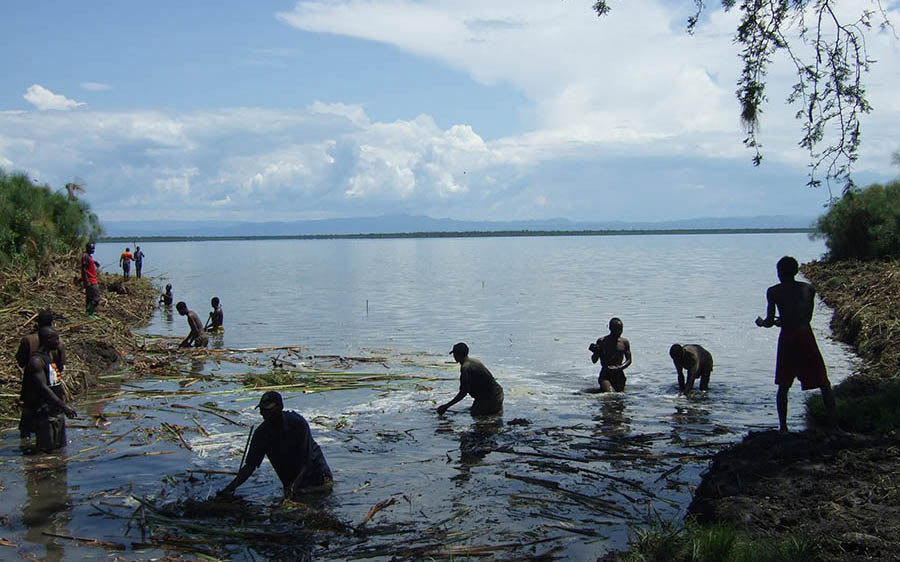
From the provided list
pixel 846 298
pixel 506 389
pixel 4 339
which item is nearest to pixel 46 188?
pixel 4 339

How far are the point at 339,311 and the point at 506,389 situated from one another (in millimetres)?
19071

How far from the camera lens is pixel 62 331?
1570 centimetres

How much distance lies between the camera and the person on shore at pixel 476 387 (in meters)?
11.2

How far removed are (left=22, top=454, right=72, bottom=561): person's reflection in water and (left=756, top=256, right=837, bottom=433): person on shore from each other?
7.69m

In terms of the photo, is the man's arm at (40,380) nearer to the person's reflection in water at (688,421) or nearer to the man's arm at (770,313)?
the person's reflection in water at (688,421)

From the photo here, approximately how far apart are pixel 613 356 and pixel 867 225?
99.1ft

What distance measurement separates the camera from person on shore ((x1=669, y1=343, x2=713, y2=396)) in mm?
13414

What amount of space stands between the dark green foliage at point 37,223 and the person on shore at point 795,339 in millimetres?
19285

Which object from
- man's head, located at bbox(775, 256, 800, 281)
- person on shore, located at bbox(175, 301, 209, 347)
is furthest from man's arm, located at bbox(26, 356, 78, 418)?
person on shore, located at bbox(175, 301, 209, 347)

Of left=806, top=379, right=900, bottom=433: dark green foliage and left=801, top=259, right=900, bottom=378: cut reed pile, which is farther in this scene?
left=801, top=259, right=900, bottom=378: cut reed pile

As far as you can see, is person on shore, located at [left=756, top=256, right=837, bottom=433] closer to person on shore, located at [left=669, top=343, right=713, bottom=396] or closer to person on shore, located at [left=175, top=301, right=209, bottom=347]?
person on shore, located at [left=669, top=343, right=713, bottom=396]

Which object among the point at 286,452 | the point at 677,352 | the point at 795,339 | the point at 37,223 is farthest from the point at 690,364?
the point at 37,223

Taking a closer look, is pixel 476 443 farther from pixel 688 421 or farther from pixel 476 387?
pixel 688 421

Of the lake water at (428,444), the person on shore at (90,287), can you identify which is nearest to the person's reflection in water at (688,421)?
the lake water at (428,444)
